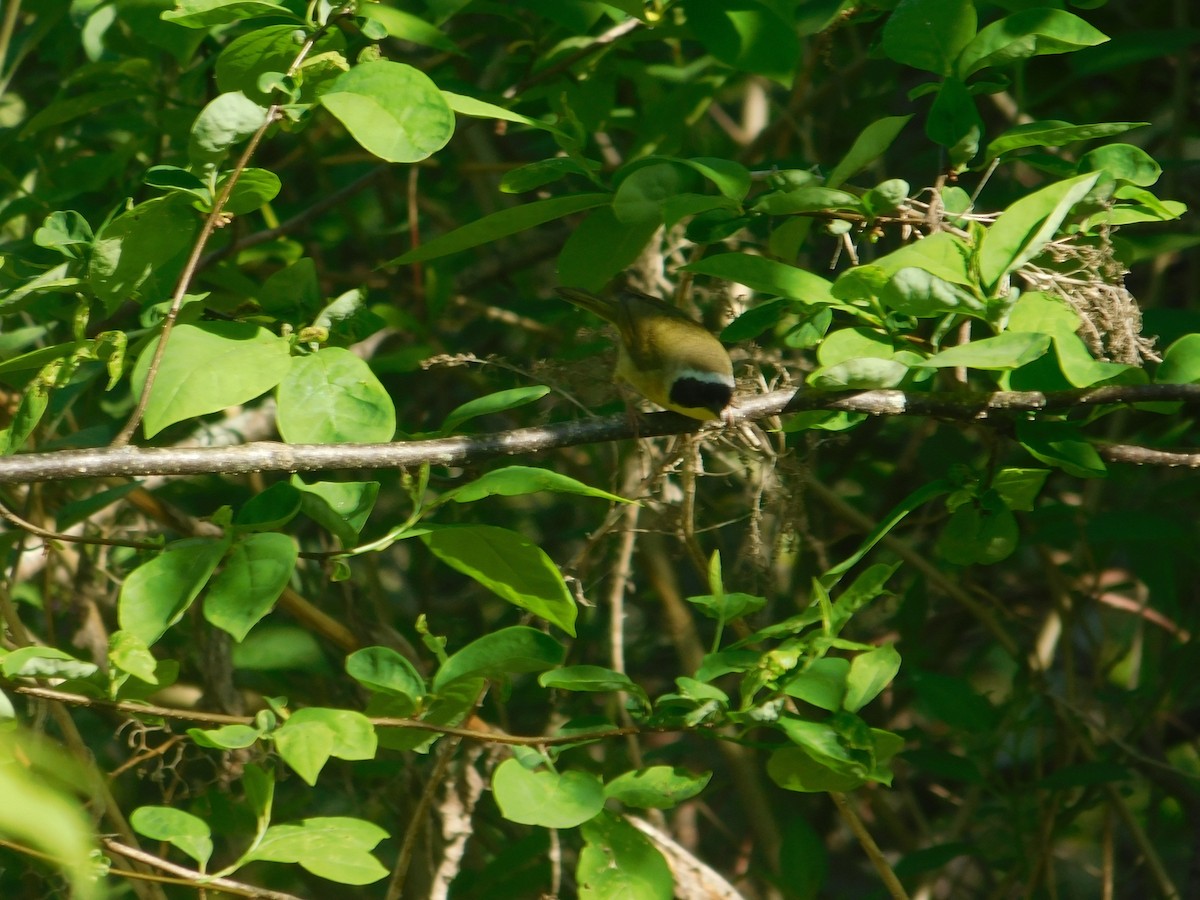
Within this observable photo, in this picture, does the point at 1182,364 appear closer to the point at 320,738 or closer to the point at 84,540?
the point at 320,738

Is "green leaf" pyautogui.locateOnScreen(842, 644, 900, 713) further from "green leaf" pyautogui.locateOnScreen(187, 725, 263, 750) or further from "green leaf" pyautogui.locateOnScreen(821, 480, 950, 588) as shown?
"green leaf" pyautogui.locateOnScreen(187, 725, 263, 750)

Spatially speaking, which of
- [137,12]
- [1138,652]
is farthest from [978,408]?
[1138,652]

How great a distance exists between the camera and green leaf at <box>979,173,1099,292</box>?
1544 mm

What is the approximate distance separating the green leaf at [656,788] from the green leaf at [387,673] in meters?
0.29

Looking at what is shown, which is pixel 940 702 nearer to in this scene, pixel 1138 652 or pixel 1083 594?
pixel 1083 594

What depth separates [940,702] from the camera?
2520 mm

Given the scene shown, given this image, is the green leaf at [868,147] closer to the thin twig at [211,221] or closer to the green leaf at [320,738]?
the thin twig at [211,221]

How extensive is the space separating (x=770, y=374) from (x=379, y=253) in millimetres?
1606

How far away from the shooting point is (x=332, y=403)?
1.56m

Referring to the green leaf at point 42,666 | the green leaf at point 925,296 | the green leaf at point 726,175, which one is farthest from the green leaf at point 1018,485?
the green leaf at point 42,666

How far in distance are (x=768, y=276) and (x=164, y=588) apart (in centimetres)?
87

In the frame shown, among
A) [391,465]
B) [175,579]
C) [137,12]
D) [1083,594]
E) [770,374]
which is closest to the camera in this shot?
[175,579]

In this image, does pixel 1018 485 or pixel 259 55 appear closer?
pixel 259 55

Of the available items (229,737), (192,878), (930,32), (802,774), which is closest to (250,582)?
(229,737)
